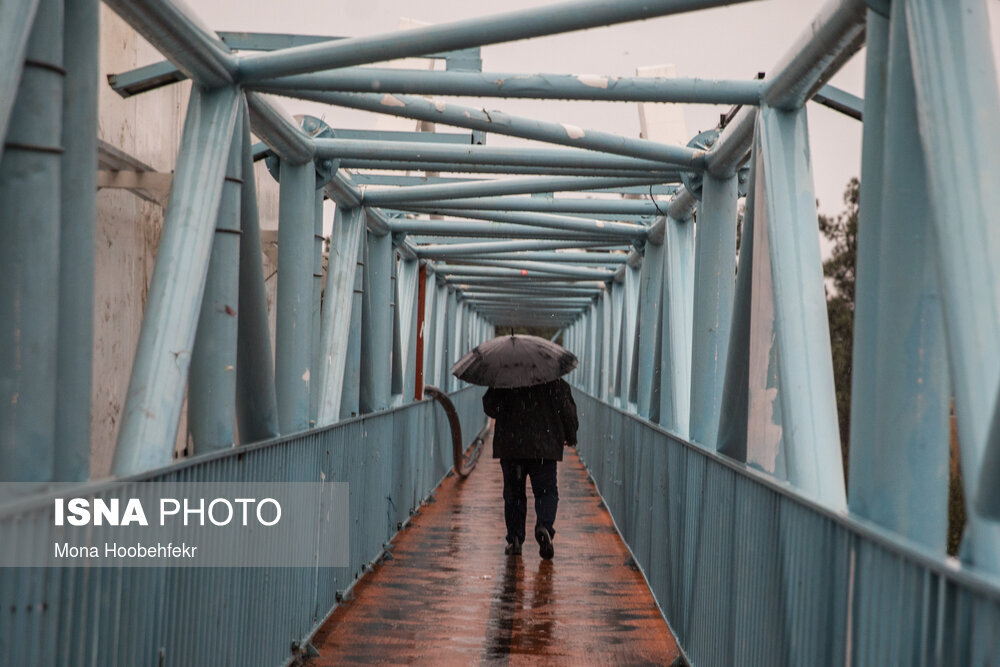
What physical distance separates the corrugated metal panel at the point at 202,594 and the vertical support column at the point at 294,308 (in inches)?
20.0

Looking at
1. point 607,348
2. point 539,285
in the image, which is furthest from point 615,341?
point 539,285

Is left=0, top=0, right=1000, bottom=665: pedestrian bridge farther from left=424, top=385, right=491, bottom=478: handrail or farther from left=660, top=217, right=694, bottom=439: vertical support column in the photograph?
left=424, top=385, right=491, bottom=478: handrail

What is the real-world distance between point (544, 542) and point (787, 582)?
20.1 ft

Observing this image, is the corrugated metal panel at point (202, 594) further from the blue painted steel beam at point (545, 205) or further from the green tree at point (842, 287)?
the green tree at point (842, 287)

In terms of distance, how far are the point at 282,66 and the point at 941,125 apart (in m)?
3.77

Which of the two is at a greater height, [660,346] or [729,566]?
[660,346]

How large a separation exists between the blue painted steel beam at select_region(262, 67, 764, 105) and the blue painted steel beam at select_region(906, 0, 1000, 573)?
3180 millimetres

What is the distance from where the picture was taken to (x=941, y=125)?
353 cm

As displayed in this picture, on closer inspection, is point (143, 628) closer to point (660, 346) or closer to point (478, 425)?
point (660, 346)

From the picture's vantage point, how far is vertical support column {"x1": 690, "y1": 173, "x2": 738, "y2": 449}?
847 centimetres

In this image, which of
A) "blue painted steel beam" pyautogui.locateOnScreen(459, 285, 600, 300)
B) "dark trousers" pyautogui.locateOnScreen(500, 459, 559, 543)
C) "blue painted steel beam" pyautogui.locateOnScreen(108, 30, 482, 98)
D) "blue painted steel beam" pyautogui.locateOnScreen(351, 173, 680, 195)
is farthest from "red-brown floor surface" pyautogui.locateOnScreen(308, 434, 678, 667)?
"blue painted steel beam" pyautogui.locateOnScreen(459, 285, 600, 300)

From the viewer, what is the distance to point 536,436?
10.0 m

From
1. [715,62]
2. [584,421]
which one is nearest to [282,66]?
[715,62]

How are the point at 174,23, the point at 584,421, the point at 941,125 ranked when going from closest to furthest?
the point at 941,125
the point at 174,23
the point at 584,421
